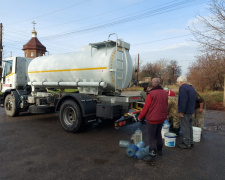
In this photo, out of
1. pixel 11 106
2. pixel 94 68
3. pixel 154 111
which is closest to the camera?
pixel 154 111

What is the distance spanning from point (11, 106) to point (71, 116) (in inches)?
159

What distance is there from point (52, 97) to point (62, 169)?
4.26 m

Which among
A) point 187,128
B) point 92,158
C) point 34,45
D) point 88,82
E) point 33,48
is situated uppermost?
point 34,45

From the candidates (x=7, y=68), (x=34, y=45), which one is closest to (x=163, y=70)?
(x=34, y=45)

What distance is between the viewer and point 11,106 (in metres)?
8.51

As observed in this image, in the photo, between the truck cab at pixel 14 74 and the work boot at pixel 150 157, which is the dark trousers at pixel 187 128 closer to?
the work boot at pixel 150 157

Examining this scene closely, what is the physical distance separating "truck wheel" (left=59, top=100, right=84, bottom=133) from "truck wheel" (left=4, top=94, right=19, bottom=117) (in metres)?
3.40

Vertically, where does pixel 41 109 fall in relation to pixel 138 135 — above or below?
above

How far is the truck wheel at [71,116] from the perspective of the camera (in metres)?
5.73

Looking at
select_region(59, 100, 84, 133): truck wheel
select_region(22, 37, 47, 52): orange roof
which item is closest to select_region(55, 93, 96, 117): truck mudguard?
select_region(59, 100, 84, 133): truck wheel

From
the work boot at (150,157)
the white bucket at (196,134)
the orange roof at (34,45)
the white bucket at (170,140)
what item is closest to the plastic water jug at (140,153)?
the work boot at (150,157)

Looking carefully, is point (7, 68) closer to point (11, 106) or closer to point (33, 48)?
point (11, 106)

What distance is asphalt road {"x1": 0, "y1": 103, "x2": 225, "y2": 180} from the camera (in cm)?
336

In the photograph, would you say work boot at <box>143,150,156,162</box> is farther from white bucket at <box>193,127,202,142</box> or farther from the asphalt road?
white bucket at <box>193,127,202,142</box>
